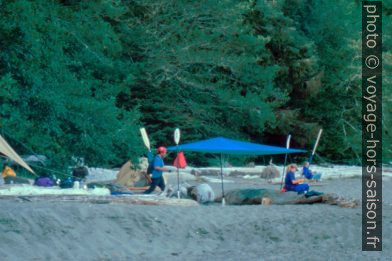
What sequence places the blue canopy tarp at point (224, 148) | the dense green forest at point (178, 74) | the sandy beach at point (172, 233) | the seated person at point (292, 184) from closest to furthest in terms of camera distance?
the sandy beach at point (172, 233), the seated person at point (292, 184), the blue canopy tarp at point (224, 148), the dense green forest at point (178, 74)

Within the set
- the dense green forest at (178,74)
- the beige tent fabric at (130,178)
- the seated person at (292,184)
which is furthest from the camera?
the dense green forest at (178,74)

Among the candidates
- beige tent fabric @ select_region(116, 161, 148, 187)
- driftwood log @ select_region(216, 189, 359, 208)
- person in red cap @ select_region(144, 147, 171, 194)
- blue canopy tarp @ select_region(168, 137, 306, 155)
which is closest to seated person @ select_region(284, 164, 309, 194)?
driftwood log @ select_region(216, 189, 359, 208)

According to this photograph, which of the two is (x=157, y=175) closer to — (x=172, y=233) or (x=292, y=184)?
(x=292, y=184)

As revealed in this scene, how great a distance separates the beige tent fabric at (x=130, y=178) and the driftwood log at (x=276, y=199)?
253cm

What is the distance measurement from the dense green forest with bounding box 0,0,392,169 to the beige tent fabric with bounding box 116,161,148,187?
73 cm

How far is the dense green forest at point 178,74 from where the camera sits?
19.4 m

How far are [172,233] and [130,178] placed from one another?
25.7 ft

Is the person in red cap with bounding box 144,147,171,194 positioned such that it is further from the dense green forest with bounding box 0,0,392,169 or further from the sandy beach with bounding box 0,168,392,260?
the dense green forest with bounding box 0,0,392,169

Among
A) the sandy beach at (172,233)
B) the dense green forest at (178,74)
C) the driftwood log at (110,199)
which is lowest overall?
the sandy beach at (172,233)

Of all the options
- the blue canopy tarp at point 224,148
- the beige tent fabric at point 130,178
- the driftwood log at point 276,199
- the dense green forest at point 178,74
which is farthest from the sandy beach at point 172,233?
the dense green forest at point 178,74

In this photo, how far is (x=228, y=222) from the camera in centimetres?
1212

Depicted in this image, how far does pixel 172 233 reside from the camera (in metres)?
11.2

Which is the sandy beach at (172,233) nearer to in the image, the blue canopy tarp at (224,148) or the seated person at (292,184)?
the seated person at (292,184)

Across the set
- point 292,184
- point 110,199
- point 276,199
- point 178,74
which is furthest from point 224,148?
point 178,74
